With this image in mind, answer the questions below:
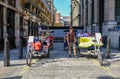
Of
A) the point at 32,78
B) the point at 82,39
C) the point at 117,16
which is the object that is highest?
the point at 117,16

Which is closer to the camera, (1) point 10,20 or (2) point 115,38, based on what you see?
(1) point 10,20

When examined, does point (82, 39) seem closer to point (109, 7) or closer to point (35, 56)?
point (35, 56)

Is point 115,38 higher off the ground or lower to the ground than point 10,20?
lower

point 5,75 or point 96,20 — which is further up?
point 96,20

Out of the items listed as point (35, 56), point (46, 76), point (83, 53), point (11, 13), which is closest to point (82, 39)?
point (83, 53)

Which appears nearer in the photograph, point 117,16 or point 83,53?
point 83,53

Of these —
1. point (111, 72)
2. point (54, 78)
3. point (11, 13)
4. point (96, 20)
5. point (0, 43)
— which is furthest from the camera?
point (96, 20)

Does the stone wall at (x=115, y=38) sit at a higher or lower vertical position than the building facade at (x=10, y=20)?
lower

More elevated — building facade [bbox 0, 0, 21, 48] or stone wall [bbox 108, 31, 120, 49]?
building facade [bbox 0, 0, 21, 48]

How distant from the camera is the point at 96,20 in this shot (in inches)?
1483

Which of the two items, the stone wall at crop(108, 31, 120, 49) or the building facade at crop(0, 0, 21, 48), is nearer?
the building facade at crop(0, 0, 21, 48)

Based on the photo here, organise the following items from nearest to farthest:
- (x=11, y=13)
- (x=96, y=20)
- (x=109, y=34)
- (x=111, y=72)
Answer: (x=111, y=72), (x=11, y=13), (x=109, y=34), (x=96, y=20)

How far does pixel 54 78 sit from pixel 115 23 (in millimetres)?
20900

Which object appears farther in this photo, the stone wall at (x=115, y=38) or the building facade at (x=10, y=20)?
the stone wall at (x=115, y=38)
